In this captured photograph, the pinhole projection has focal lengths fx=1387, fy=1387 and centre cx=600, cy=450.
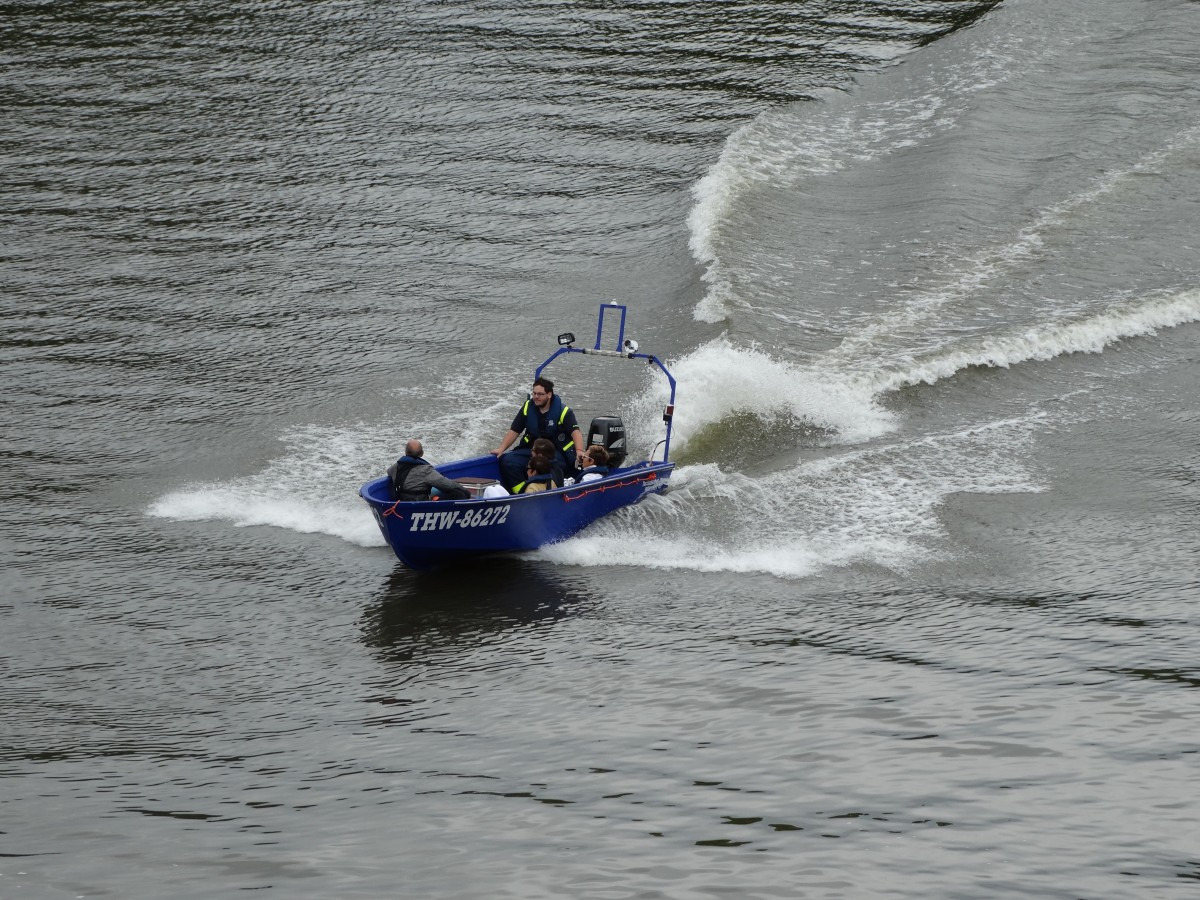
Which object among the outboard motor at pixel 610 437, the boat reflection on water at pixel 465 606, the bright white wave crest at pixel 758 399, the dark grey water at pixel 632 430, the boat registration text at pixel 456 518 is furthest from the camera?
the bright white wave crest at pixel 758 399

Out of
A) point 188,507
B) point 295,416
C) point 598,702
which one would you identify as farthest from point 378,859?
point 295,416

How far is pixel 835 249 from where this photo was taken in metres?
20.2

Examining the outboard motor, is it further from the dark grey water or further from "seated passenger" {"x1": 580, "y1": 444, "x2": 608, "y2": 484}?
the dark grey water

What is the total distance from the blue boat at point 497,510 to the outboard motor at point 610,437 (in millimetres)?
11

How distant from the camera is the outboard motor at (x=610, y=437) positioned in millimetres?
14867

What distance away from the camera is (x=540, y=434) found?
574 inches

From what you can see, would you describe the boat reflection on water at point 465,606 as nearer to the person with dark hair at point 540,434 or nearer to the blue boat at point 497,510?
the blue boat at point 497,510

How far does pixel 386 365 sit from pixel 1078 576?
30.5ft

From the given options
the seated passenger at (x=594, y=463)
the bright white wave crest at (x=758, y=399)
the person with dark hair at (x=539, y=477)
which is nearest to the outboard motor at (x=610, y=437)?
the seated passenger at (x=594, y=463)

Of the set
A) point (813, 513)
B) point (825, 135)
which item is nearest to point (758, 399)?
point (813, 513)

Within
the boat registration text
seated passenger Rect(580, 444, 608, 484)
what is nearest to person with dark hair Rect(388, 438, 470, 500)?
the boat registration text

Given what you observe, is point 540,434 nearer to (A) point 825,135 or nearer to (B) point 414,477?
(B) point 414,477

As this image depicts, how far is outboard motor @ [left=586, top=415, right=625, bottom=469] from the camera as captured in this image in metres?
14.9

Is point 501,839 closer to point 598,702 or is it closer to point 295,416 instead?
point 598,702
